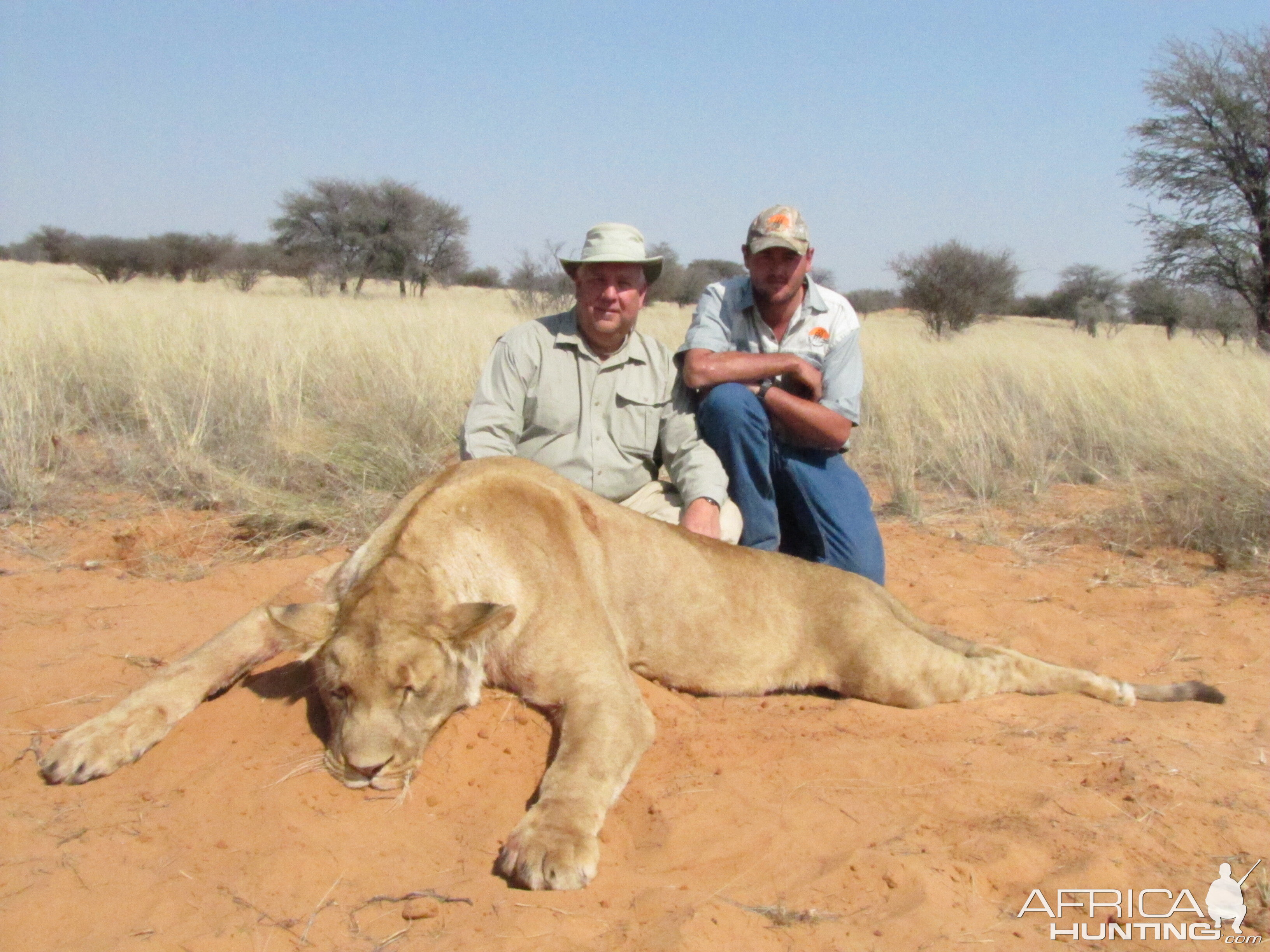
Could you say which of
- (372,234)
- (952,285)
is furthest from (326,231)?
(952,285)

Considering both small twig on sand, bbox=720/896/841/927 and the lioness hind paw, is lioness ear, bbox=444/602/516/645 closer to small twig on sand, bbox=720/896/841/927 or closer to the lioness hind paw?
the lioness hind paw

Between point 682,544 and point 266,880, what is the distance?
2.07 meters

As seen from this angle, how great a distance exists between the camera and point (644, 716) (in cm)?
351

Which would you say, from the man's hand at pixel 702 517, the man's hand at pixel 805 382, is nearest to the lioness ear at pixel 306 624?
the man's hand at pixel 702 517

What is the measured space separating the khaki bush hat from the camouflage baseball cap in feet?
2.67

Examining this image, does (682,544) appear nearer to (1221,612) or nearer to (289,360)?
(1221,612)

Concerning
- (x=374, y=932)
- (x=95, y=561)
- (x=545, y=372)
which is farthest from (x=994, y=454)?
(x=374, y=932)

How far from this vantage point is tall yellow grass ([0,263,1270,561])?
663 centimetres

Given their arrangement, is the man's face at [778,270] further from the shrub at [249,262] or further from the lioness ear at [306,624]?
the shrub at [249,262]


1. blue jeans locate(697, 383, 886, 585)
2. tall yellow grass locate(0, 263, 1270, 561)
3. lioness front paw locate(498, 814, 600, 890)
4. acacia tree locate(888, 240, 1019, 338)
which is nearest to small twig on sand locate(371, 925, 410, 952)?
lioness front paw locate(498, 814, 600, 890)

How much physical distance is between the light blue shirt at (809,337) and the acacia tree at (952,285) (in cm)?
1852

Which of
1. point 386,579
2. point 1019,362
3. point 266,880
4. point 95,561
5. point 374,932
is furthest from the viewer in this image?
point 1019,362

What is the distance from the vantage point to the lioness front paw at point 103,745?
125 inches

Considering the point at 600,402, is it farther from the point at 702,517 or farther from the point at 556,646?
the point at 556,646
